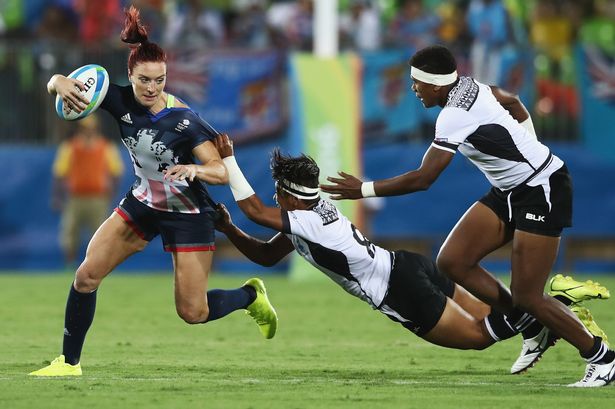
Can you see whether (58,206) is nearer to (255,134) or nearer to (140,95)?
(255,134)

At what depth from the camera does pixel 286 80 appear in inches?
687

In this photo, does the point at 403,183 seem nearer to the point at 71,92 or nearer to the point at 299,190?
the point at 299,190

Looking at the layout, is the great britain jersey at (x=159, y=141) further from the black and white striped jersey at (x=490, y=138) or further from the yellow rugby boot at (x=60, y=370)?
the black and white striped jersey at (x=490, y=138)

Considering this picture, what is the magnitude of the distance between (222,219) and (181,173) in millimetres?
1034

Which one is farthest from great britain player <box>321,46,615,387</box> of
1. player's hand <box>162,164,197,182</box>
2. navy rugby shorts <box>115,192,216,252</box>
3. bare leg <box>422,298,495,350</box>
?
navy rugby shorts <box>115,192,216,252</box>

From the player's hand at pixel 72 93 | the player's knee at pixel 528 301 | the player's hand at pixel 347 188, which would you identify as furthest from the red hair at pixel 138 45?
the player's knee at pixel 528 301

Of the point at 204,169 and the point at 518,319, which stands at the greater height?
the point at 204,169

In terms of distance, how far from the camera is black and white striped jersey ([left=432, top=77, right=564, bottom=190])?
785cm

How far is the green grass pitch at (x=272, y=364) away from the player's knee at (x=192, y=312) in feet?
1.16

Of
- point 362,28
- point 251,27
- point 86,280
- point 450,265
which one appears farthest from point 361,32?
point 86,280

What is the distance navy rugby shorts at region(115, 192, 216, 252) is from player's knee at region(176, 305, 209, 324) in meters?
0.38

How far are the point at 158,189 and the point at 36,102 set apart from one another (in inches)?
398

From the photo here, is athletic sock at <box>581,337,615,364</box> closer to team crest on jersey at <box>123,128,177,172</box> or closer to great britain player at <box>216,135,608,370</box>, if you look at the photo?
great britain player at <box>216,135,608,370</box>

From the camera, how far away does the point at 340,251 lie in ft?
26.5
